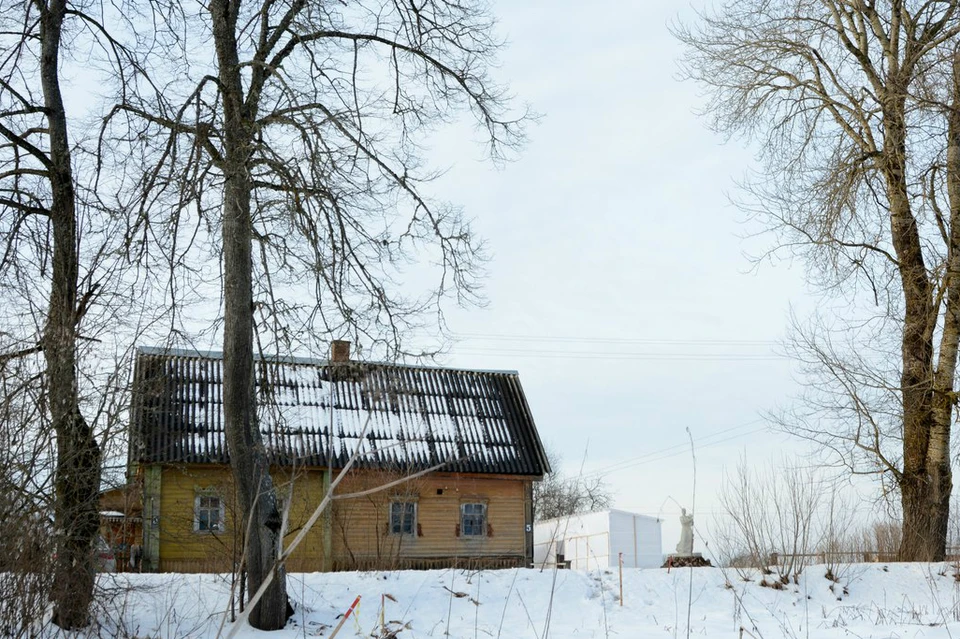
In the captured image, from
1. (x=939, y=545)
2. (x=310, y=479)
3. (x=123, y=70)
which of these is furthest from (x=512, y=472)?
(x=123, y=70)

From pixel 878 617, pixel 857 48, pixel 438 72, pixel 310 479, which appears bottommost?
pixel 878 617

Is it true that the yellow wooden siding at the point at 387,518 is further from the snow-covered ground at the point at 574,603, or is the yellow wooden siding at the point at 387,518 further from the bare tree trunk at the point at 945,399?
the bare tree trunk at the point at 945,399

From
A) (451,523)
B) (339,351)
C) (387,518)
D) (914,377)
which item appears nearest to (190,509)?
(387,518)

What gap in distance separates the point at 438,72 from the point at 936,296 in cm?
877

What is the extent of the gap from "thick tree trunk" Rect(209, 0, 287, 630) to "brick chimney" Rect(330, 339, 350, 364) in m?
0.96

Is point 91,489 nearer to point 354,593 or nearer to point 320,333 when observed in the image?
point 320,333

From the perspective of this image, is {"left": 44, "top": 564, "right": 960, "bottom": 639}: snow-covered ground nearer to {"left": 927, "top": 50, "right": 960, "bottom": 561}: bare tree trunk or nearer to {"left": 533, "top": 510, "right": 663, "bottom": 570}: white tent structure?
{"left": 927, "top": 50, "right": 960, "bottom": 561}: bare tree trunk

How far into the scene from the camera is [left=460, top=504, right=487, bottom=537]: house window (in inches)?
916

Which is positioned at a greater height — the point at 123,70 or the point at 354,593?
the point at 123,70

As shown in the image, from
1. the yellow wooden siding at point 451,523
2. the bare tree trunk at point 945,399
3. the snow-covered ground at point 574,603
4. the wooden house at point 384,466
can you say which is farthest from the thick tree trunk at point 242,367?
the yellow wooden siding at point 451,523

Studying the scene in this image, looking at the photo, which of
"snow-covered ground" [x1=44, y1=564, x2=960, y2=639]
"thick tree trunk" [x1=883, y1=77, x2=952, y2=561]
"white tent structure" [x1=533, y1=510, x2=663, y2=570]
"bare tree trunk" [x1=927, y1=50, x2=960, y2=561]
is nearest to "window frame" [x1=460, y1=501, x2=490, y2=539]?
"white tent structure" [x1=533, y1=510, x2=663, y2=570]

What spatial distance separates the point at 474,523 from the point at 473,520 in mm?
78

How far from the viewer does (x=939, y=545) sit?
1483cm

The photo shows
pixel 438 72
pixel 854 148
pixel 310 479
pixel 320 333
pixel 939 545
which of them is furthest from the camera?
pixel 310 479
